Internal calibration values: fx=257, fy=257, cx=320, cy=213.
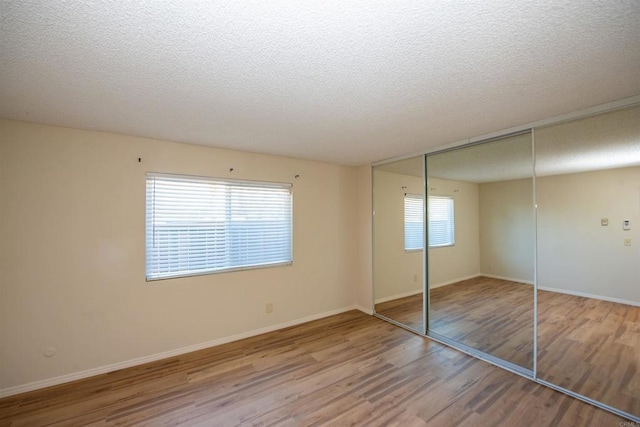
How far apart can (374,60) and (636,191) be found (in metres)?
2.87

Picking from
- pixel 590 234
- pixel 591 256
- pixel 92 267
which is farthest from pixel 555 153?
pixel 92 267

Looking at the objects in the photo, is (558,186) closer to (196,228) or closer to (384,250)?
(384,250)

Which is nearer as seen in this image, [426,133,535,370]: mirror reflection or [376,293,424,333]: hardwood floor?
[426,133,535,370]: mirror reflection

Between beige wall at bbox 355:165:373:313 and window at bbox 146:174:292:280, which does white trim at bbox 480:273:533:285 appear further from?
window at bbox 146:174:292:280

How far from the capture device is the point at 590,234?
9.40 feet

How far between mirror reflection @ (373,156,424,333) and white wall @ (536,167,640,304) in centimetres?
130

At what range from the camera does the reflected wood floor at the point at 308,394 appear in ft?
6.44

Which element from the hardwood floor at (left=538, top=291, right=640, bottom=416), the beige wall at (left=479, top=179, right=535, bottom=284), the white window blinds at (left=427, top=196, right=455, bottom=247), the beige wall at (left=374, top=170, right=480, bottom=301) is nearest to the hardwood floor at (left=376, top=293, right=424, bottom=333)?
the beige wall at (left=374, top=170, right=480, bottom=301)

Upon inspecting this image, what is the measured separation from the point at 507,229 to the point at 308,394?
262 cm

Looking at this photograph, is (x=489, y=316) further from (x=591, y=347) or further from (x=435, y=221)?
(x=435, y=221)

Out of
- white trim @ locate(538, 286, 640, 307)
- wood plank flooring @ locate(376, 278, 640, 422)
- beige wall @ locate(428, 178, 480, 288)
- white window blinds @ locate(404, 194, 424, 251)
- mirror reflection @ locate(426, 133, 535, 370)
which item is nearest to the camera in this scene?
wood plank flooring @ locate(376, 278, 640, 422)

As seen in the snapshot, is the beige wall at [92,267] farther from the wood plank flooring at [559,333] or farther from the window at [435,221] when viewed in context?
Answer: the wood plank flooring at [559,333]

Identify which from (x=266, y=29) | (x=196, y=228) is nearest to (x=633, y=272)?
(x=266, y=29)

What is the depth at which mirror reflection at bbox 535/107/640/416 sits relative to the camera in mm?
2258
